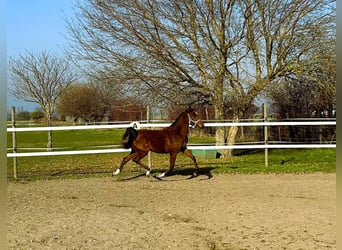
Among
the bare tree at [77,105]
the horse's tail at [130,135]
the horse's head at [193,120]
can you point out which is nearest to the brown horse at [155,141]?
the horse's tail at [130,135]

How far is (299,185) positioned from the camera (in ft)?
25.9

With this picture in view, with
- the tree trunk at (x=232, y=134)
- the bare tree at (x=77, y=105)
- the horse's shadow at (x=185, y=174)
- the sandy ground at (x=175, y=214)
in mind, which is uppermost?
the bare tree at (x=77, y=105)

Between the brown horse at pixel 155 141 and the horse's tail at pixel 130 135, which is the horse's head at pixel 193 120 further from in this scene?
the horse's tail at pixel 130 135

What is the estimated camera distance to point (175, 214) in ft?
18.5

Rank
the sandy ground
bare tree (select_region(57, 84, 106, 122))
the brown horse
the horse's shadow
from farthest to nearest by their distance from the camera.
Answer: bare tree (select_region(57, 84, 106, 122)), the horse's shadow, the brown horse, the sandy ground

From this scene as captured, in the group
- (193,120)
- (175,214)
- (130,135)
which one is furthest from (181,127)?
(175,214)

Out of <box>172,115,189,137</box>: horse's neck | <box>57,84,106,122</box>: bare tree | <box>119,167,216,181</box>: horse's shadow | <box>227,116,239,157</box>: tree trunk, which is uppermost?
<box>57,84,106,122</box>: bare tree

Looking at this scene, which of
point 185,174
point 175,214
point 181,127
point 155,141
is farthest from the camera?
point 185,174

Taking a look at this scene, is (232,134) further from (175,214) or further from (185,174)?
(175,214)

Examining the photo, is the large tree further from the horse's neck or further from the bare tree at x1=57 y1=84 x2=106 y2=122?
the bare tree at x1=57 y1=84 x2=106 y2=122

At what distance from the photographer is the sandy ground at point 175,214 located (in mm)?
4352

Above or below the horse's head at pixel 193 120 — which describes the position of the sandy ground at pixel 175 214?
below

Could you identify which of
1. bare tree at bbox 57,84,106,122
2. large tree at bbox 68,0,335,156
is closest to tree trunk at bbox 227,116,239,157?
large tree at bbox 68,0,335,156

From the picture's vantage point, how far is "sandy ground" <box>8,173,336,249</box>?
4352mm
